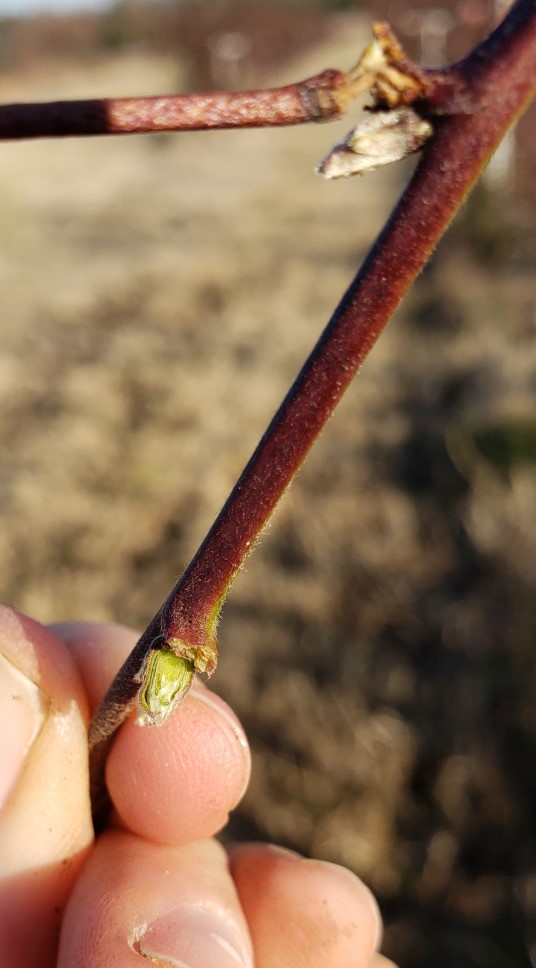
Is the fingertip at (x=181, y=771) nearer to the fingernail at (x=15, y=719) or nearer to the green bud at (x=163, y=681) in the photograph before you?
the fingernail at (x=15, y=719)

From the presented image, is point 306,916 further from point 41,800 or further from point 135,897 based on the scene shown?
point 41,800

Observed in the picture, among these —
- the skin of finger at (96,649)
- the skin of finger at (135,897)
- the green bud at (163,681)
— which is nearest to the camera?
the green bud at (163,681)

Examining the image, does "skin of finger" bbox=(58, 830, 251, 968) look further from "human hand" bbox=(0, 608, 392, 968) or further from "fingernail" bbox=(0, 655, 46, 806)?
"fingernail" bbox=(0, 655, 46, 806)

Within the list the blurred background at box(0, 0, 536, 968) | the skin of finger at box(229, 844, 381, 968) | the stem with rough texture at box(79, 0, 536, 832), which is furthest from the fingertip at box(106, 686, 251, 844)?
the blurred background at box(0, 0, 536, 968)

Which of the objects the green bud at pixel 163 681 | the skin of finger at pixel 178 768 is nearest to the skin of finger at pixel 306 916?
the skin of finger at pixel 178 768

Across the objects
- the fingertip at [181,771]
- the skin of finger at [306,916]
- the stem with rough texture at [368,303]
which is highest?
the stem with rough texture at [368,303]

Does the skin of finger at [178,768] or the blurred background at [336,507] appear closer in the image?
the skin of finger at [178,768]

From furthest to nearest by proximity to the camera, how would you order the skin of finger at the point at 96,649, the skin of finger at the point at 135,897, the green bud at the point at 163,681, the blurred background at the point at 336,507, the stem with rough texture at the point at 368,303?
the blurred background at the point at 336,507 < the skin of finger at the point at 96,649 < the skin of finger at the point at 135,897 < the green bud at the point at 163,681 < the stem with rough texture at the point at 368,303

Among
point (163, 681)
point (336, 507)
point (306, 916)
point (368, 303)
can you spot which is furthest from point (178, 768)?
point (336, 507)

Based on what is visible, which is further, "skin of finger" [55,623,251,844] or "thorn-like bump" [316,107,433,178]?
"skin of finger" [55,623,251,844]
